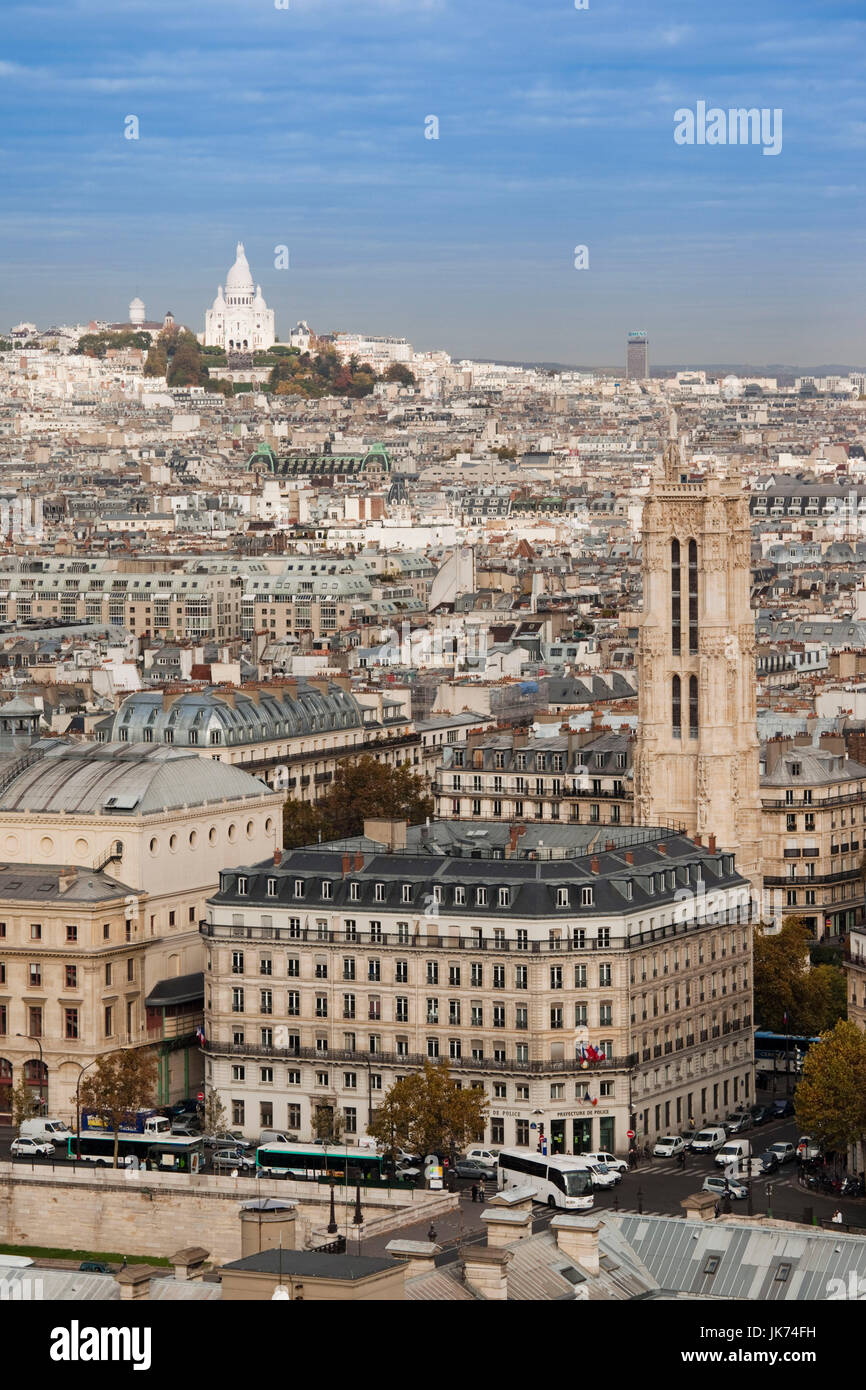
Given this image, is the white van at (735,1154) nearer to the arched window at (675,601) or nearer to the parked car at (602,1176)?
the parked car at (602,1176)

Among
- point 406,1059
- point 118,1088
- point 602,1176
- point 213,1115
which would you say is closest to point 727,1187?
point 602,1176

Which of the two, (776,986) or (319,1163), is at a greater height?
(776,986)

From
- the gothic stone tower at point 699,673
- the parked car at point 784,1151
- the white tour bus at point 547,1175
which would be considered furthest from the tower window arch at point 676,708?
the white tour bus at point 547,1175

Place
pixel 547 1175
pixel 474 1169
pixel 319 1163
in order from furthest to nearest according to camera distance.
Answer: pixel 474 1169
pixel 319 1163
pixel 547 1175

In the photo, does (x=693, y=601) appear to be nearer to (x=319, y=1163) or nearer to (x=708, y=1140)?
(x=708, y=1140)

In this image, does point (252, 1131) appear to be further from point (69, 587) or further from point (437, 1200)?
point (69, 587)
